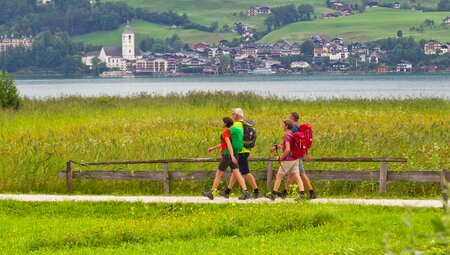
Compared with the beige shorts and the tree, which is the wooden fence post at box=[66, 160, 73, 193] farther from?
the tree

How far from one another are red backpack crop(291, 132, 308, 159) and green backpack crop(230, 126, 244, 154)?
3.54 feet

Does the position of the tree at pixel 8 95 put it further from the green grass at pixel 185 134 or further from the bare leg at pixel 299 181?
the bare leg at pixel 299 181

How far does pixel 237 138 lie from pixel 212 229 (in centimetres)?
295

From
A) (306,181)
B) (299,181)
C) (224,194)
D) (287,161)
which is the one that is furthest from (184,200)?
(306,181)

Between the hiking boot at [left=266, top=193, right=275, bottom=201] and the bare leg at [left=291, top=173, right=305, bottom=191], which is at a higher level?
the bare leg at [left=291, top=173, right=305, bottom=191]

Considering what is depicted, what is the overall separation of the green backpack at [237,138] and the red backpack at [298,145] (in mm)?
1079

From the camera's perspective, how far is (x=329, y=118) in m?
38.9

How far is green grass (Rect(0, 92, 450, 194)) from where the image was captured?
2469 centimetres

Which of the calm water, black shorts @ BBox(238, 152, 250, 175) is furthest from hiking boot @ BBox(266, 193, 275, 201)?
the calm water

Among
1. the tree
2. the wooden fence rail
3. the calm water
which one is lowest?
the calm water

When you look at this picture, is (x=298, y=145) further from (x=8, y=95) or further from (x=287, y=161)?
(x=8, y=95)

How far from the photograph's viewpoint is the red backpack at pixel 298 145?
2067 centimetres

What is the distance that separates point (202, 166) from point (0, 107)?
2295 cm

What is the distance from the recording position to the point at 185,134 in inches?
1291
